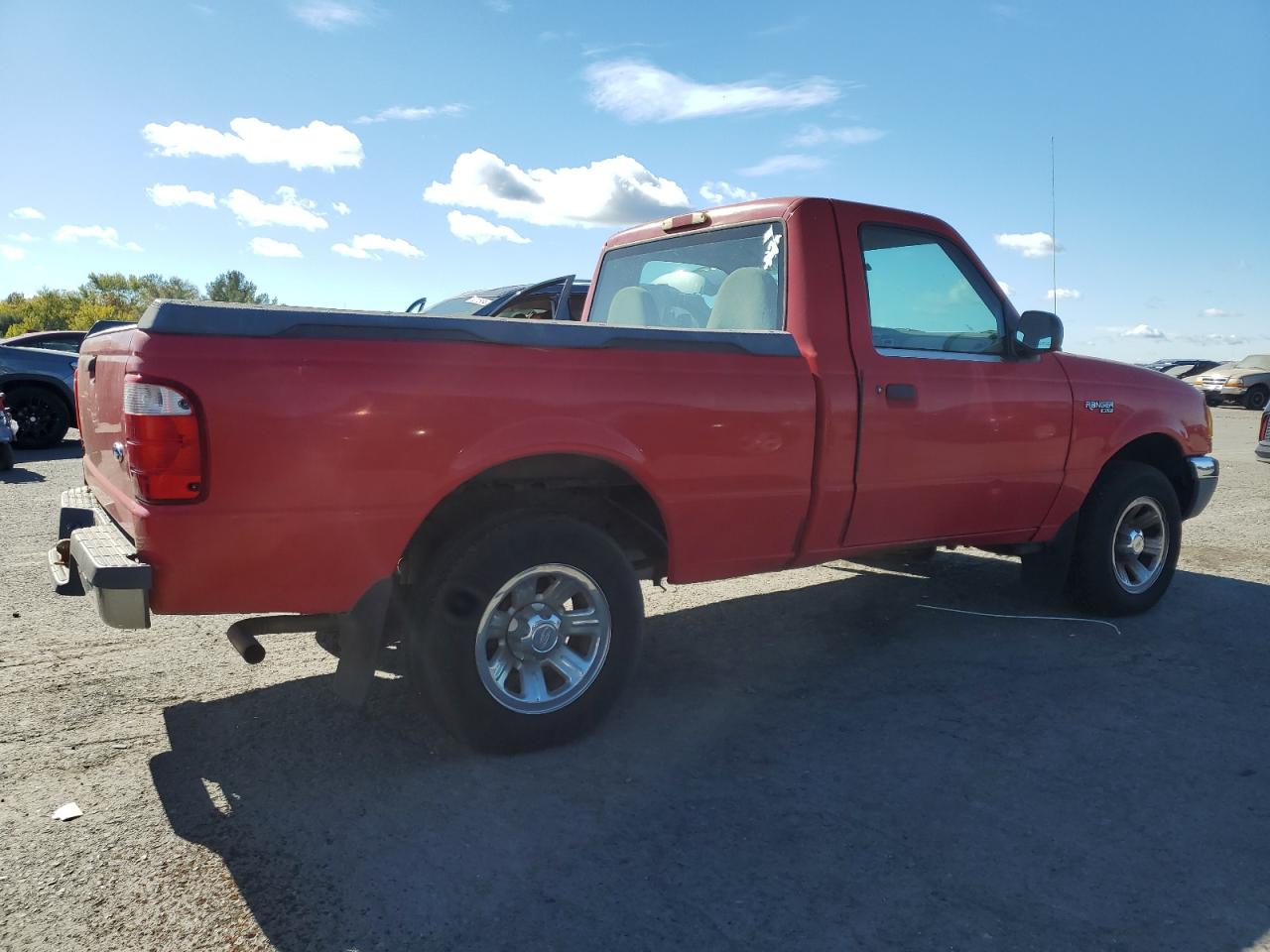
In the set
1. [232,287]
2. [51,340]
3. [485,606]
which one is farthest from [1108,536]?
[232,287]

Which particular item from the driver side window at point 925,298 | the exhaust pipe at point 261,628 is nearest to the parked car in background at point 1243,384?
the driver side window at point 925,298

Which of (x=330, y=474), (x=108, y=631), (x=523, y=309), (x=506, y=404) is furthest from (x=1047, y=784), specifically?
(x=523, y=309)

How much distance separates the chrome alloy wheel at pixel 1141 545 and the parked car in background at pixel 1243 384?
24436 millimetres

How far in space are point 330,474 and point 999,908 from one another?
2.23m

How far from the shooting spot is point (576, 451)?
10.8ft

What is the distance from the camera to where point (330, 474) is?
2.91 metres

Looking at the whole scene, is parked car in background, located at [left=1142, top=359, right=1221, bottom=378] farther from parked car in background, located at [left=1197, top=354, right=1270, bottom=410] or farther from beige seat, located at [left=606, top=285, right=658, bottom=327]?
beige seat, located at [left=606, top=285, right=658, bottom=327]

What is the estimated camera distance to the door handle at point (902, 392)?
4105 millimetres

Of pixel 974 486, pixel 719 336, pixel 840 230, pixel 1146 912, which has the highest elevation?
pixel 840 230

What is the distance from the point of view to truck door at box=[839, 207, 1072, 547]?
4141 millimetres

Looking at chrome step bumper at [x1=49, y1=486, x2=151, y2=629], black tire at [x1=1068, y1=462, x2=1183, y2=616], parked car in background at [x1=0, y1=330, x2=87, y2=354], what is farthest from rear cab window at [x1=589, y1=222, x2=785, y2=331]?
parked car in background at [x1=0, y1=330, x2=87, y2=354]

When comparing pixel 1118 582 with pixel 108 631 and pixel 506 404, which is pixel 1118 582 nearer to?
pixel 506 404

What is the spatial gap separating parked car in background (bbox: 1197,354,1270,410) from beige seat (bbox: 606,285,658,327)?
26.3 m

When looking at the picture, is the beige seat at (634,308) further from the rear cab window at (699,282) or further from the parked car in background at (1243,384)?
the parked car in background at (1243,384)
